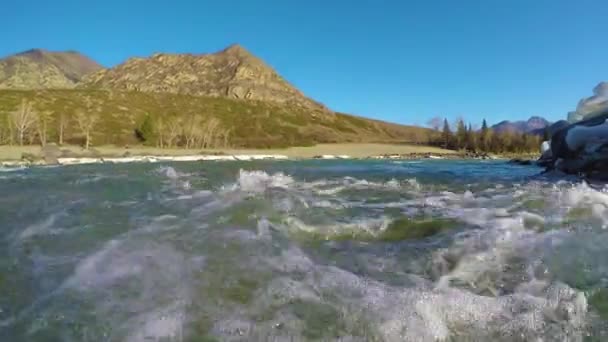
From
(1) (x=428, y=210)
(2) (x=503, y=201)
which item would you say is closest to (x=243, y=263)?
(1) (x=428, y=210)

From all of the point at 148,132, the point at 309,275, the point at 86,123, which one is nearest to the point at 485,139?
the point at 148,132

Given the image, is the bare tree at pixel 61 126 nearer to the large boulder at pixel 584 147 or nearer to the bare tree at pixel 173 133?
the bare tree at pixel 173 133

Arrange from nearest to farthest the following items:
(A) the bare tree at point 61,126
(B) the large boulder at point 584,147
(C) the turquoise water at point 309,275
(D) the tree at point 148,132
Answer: (C) the turquoise water at point 309,275 < (B) the large boulder at point 584,147 < (A) the bare tree at point 61,126 < (D) the tree at point 148,132

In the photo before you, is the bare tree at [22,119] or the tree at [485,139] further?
the tree at [485,139]

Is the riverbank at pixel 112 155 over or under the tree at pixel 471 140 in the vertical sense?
under

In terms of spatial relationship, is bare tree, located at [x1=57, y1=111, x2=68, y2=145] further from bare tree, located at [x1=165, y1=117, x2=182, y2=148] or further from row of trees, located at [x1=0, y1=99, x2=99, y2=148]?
bare tree, located at [x1=165, y1=117, x2=182, y2=148]

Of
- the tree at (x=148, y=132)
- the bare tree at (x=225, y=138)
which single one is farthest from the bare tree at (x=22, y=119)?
the bare tree at (x=225, y=138)

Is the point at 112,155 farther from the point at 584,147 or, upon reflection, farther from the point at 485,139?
the point at 485,139

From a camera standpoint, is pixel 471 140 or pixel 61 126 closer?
pixel 61 126

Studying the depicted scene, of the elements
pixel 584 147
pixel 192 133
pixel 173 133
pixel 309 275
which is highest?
pixel 192 133
